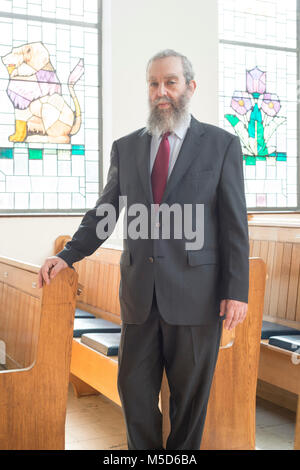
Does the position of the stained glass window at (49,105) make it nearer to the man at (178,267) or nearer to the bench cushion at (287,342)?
the bench cushion at (287,342)

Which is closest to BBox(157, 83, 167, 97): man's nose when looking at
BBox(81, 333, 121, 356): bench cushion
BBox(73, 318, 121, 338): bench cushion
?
BBox(81, 333, 121, 356): bench cushion

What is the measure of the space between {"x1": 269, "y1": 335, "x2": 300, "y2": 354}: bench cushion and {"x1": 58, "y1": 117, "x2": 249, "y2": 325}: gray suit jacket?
4.16 ft

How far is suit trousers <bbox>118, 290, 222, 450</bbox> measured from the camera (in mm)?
2246

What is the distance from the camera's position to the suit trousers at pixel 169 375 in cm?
225

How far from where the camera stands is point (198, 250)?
7.32 ft

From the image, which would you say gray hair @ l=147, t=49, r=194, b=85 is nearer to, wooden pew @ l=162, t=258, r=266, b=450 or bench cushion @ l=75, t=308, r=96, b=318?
wooden pew @ l=162, t=258, r=266, b=450

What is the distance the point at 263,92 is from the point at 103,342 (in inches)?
178

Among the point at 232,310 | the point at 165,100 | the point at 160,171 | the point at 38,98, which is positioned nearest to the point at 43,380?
the point at 232,310

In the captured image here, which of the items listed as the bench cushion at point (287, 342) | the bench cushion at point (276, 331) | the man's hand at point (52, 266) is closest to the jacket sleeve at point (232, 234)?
the man's hand at point (52, 266)

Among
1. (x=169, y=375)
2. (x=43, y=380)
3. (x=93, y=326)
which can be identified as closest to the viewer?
(x=169, y=375)

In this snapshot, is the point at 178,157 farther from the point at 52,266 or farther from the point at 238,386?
the point at 238,386

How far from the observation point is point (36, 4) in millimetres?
5910

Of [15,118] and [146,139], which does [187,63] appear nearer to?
[146,139]
